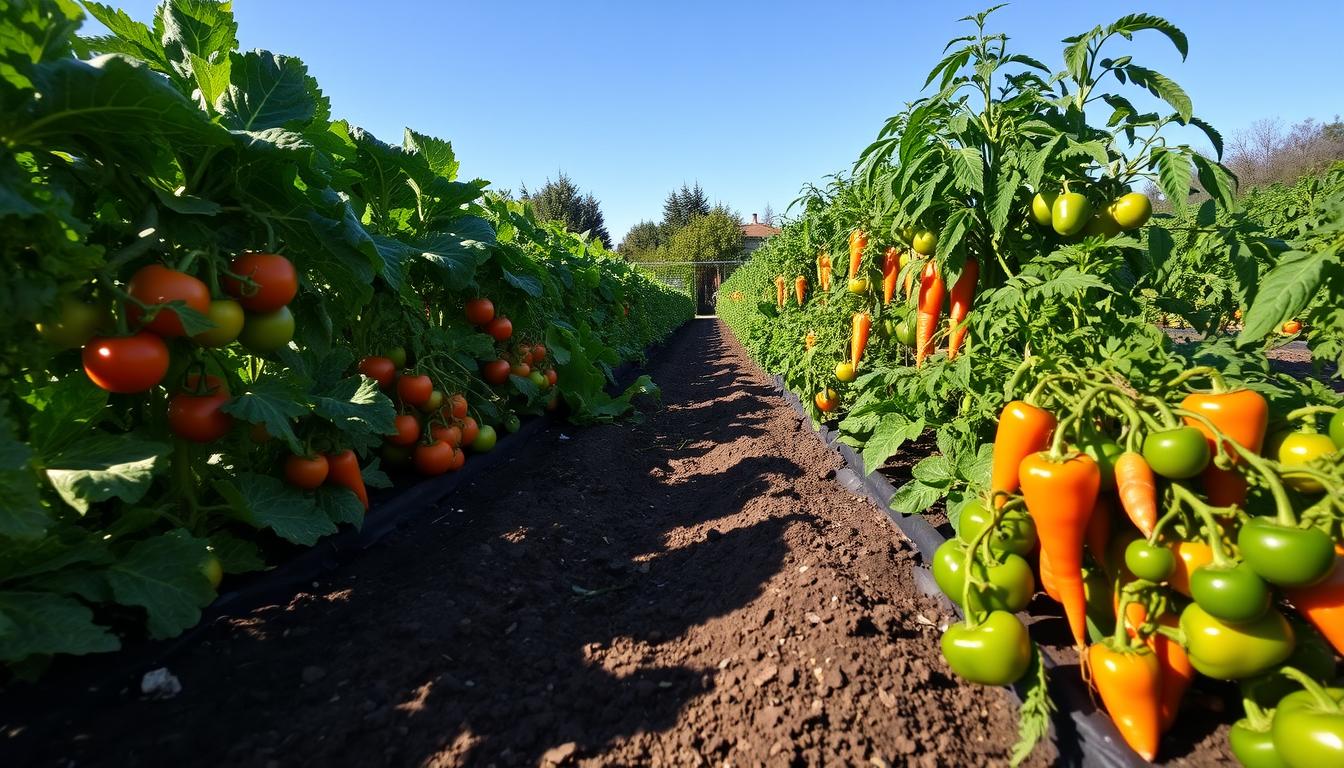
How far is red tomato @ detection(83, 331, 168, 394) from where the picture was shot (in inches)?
55.1

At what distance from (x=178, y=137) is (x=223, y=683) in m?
1.46

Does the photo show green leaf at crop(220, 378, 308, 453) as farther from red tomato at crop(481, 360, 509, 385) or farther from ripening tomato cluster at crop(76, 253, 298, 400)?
red tomato at crop(481, 360, 509, 385)

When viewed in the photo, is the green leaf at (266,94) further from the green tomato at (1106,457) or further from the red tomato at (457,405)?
the green tomato at (1106,457)

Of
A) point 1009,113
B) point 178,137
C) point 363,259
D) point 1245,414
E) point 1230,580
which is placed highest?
point 1009,113

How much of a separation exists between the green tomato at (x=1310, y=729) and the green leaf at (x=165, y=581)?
235 cm

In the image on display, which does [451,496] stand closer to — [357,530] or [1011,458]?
[357,530]

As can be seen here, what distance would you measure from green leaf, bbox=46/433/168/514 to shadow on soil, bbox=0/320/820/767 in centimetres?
53

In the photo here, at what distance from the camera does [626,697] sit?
5.37ft

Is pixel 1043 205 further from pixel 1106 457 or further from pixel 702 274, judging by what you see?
pixel 702 274

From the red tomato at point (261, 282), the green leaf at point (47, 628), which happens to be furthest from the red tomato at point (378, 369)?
the green leaf at point (47, 628)

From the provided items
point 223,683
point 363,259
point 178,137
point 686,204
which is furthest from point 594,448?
point 686,204

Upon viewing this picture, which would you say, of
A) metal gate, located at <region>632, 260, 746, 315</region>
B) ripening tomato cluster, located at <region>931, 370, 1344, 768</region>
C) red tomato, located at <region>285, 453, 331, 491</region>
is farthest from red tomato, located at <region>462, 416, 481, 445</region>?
metal gate, located at <region>632, 260, 746, 315</region>

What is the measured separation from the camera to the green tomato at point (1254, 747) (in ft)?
3.40

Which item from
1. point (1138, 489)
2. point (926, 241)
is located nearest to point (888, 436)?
point (926, 241)
